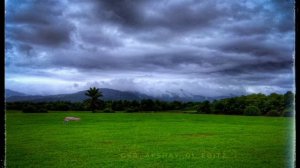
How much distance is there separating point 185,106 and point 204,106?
2.41 m

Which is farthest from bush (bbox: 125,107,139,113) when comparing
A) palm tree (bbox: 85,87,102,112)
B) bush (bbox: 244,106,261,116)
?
bush (bbox: 244,106,261,116)

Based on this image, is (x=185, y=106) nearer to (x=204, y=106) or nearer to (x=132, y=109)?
(x=204, y=106)

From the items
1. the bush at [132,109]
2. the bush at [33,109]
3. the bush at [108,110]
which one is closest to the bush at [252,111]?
the bush at [132,109]

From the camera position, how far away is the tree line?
109 ft

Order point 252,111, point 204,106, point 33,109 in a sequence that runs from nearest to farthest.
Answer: point 33,109
point 252,111
point 204,106

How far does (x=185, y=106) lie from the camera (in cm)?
3800

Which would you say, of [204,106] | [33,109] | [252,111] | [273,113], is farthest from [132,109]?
[273,113]

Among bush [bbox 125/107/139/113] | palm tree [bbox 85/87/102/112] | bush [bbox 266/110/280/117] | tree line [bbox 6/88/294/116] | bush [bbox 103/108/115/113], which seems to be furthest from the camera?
palm tree [bbox 85/87/102/112]

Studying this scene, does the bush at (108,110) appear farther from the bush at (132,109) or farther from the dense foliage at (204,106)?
the bush at (132,109)

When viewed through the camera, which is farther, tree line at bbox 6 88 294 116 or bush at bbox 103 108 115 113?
bush at bbox 103 108 115 113

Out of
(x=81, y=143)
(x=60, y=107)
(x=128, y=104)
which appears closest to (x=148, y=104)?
(x=128, y=104)

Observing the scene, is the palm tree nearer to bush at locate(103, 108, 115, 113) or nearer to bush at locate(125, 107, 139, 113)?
bush at locate(103, 108, 115, 113)

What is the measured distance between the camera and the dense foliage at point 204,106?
3347cm
